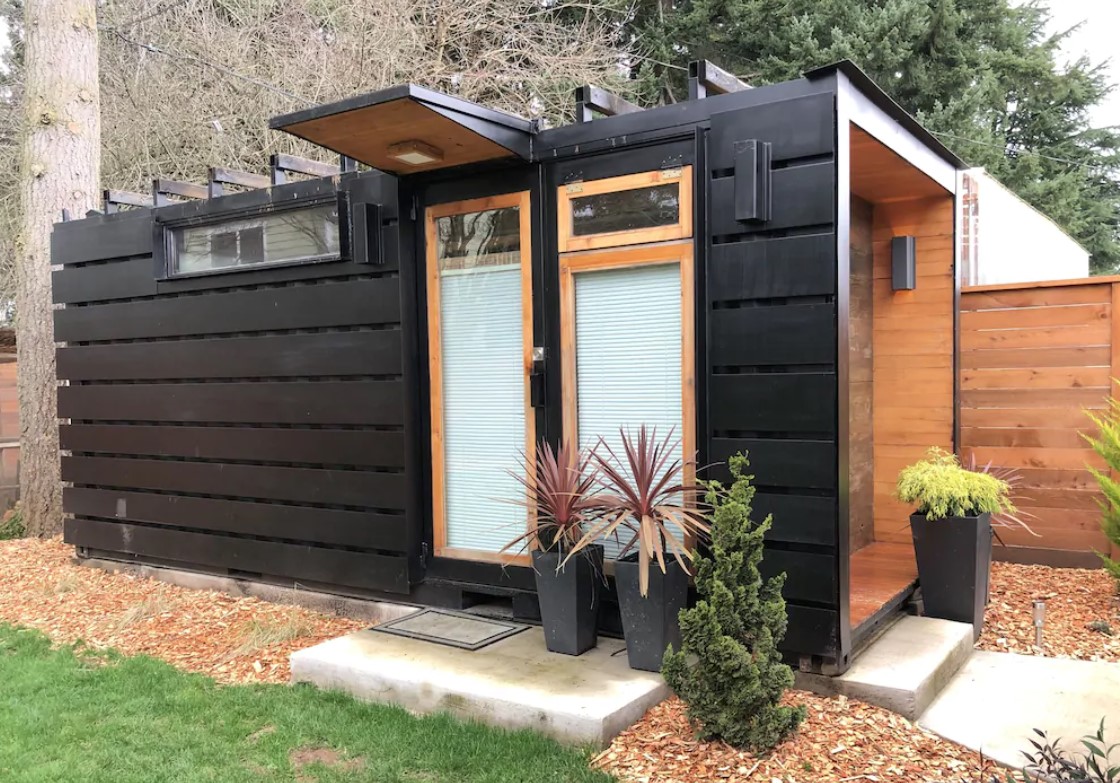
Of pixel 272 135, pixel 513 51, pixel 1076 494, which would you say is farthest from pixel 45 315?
pixel 1076 494

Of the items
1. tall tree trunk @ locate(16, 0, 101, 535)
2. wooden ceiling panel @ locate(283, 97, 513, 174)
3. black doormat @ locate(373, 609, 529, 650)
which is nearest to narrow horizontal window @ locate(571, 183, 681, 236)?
wooden ceiling panel @ locate(283, 97, 513, 174)

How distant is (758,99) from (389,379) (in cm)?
225

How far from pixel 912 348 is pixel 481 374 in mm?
2483

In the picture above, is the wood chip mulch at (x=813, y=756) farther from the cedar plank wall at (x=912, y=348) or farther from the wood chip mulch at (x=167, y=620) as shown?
the cedar plank wall at (x=912, y=348)

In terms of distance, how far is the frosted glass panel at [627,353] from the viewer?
3.63m

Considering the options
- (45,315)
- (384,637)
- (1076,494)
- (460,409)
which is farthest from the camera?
(45,315)

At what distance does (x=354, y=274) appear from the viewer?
176 inches

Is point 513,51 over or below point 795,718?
over

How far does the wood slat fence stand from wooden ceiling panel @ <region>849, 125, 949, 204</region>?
2.98 ft

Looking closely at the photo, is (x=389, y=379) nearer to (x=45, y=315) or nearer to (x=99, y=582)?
(x=99, y=582)

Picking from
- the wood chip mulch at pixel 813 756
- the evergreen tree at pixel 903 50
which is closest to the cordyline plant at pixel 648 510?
the wood chip mulch at pixel 813 756

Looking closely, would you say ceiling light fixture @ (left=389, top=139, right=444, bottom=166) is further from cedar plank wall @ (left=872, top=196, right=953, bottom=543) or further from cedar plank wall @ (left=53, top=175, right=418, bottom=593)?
cedar plank wall @ (left=872, top=196, right=953, bottom=543)

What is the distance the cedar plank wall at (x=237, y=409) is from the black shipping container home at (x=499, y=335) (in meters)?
0.02

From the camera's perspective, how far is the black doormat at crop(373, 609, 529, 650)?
3734 mm
